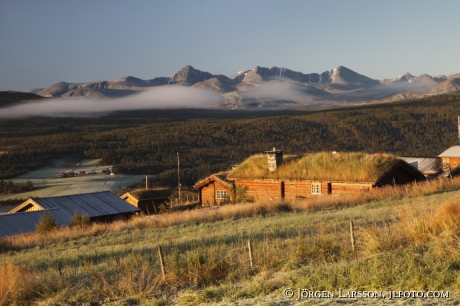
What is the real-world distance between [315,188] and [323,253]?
23.6m

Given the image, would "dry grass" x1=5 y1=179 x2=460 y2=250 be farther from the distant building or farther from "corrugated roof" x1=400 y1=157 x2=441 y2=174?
the distant building

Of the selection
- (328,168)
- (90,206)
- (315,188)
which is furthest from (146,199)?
(328,168)

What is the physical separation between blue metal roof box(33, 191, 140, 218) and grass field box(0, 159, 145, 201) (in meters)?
37.6

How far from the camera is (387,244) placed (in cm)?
1028

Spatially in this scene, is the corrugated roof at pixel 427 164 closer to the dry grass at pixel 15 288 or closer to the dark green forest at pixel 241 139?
the dry grass at pixel 15 288

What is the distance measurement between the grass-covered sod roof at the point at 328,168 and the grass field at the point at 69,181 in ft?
142

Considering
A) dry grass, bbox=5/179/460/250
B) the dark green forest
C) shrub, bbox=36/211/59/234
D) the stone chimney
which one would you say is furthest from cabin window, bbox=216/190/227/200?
the dark green forest

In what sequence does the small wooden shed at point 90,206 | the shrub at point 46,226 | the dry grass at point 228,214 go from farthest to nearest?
the small wooden shed at point 90,206
the shrub at point 46,226
the dry grass at point 228,214

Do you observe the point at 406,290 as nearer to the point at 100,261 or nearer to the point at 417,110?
the point at 100,261

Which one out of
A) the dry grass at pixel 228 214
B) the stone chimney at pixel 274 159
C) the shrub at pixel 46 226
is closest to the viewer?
the dry grass at pixel 228 214

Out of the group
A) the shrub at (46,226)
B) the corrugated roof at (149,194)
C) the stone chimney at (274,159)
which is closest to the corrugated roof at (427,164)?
Answer: the stone chimney at (274,159)

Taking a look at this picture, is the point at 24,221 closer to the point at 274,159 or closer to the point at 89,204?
the point at 89,204

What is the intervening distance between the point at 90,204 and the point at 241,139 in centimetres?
10042

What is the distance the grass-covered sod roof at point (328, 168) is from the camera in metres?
32.1
